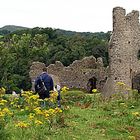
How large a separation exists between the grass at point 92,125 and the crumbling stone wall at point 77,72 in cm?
2909

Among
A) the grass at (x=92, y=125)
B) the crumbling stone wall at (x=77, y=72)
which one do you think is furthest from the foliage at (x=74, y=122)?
the crumbling stone wall at (x=77, y=72)

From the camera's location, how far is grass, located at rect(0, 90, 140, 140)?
13.1 m

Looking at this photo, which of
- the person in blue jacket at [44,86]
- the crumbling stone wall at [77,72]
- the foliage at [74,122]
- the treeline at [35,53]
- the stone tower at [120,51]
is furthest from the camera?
the treeline at [35,53]

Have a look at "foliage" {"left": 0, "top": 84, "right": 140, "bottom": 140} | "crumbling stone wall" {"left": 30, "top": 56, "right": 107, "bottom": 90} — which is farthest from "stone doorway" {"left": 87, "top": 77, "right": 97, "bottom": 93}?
"foliage" {"left": 0, "top": 84, "right": 140, "bottom": 140}

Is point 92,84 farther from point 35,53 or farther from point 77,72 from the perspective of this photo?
point 35,53

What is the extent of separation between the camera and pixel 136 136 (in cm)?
1393

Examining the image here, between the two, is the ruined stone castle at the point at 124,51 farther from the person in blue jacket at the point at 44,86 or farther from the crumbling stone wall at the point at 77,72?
the person in blue jacket at the point at 44,86

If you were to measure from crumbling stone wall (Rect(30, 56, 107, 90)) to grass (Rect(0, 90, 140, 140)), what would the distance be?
95.4ft

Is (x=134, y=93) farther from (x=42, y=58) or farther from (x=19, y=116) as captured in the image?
(x=42, y=58)

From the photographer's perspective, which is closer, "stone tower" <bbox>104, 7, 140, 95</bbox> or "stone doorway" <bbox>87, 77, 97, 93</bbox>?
"stone tower" <bbox>104, 7, 140, 95</bbox>

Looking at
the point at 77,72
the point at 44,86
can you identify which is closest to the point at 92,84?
the point at 77,72

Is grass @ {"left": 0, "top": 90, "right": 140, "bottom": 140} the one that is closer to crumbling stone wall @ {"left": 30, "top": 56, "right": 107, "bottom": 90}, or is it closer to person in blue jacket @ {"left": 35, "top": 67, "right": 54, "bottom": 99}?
person in blue jacket @ {"left": 35, "top": 67, "right": 54, "bottom": 99}

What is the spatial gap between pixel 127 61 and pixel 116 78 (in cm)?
147

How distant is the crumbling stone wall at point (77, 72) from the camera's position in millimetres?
48812
